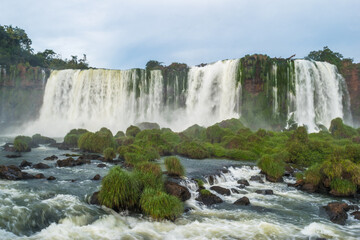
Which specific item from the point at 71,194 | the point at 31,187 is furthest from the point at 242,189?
the point at 31,187

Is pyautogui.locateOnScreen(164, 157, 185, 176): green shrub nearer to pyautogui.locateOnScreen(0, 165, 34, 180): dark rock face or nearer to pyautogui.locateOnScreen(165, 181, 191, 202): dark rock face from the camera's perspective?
pyautogui.locateOnScreen(165, 181, 191, 202): dark rock face

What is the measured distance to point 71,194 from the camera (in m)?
12.2

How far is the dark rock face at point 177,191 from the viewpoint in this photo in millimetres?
12164

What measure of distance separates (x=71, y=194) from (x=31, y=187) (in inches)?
81.9

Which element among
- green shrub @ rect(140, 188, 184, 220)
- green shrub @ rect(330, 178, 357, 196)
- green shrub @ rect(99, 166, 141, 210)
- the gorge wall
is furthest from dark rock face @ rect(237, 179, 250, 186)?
the gorge wall

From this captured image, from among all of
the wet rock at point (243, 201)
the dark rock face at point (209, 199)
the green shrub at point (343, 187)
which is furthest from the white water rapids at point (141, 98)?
the wet rock at point (243, 201)

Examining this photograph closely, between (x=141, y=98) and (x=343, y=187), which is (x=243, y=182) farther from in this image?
(x=141, y=98)

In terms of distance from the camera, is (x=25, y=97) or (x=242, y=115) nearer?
(x=242, y=115)

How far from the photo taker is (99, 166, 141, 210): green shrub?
34.7 ft

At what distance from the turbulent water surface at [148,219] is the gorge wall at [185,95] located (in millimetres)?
34350

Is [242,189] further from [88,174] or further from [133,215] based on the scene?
[88,174]

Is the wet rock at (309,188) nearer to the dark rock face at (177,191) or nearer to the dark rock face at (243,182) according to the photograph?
the dark rock face at (243,182)

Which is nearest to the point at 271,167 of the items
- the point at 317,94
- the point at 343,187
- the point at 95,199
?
the point at 343,187

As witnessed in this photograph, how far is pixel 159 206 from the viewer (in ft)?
33.3
